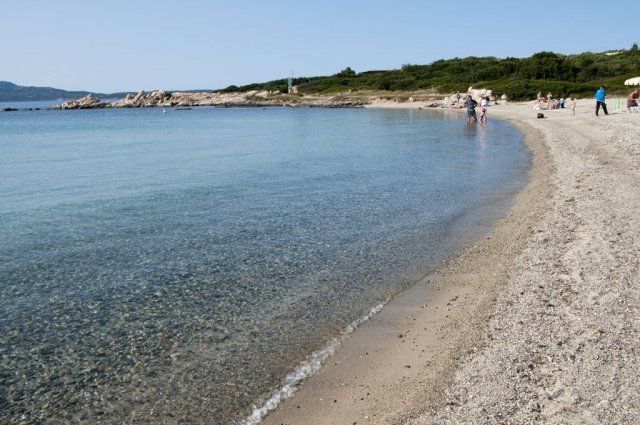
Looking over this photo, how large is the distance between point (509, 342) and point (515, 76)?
100375 mm

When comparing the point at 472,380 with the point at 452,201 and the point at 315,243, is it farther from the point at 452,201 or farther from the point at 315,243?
the point at 452,201

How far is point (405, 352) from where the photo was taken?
6930 mm

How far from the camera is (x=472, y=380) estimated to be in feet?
18.7

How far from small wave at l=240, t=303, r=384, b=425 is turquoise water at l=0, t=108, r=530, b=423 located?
131mm

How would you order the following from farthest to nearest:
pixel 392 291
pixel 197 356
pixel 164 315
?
pixel 392 291, pixel 164 315, pixel 197 356

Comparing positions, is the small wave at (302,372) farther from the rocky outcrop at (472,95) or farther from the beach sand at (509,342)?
the rocky outcrop at (472,95)

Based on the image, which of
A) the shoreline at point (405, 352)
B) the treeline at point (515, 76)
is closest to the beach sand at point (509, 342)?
the shoreline at point (405, 352)

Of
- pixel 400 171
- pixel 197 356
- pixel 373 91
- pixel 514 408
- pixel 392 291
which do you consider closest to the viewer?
pixel 514 408

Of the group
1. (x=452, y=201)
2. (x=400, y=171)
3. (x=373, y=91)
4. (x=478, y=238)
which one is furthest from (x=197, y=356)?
(x=373, y=91)

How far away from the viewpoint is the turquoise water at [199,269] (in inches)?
257

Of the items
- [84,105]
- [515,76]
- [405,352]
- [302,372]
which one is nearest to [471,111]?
[405,352]

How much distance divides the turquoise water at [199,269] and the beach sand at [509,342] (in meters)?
0.67

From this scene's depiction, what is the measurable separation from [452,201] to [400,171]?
6848mm

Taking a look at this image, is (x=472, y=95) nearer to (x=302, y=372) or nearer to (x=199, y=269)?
(x=199, y=269)
